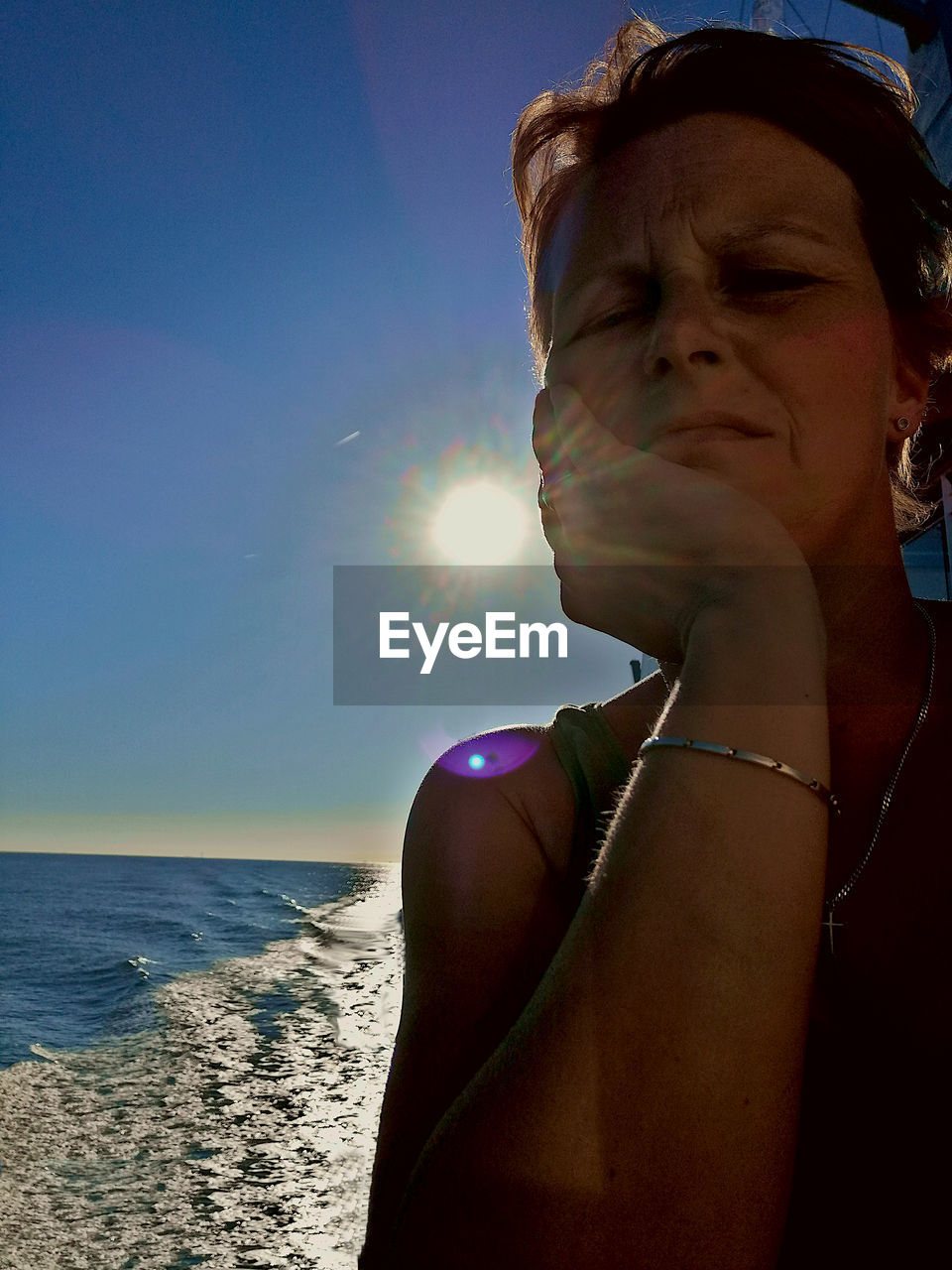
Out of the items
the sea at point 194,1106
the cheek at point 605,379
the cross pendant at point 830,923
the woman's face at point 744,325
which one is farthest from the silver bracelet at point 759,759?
the sea at point 194,1106

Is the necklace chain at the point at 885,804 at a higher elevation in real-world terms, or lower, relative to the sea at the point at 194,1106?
higher

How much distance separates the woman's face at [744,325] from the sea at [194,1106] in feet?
29.5

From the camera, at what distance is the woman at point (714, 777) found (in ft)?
2.18

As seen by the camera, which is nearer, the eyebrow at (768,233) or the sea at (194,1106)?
the eyebrow at (768,233)

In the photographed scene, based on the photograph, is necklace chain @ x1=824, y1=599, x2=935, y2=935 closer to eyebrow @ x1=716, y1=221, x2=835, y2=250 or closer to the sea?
eyebrow @ x1=716, y1=221, x2=835, y2=250

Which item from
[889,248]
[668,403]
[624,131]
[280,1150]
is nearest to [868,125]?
[889,248]

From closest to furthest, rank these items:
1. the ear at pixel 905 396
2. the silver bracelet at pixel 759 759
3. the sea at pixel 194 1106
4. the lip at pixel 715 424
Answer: the silver bracelet at pixel 759 759, the lip at pixel 715 424, the ear at pixel 905 396, the sea at pixel 194 1106

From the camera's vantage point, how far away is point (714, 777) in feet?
2.47

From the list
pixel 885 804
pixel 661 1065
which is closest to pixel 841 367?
pixel 885 804

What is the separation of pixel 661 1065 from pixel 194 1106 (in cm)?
1464

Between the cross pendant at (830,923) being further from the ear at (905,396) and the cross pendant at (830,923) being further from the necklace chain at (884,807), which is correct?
the ear at (905,396)

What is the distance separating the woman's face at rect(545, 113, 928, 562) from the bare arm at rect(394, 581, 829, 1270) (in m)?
0.51

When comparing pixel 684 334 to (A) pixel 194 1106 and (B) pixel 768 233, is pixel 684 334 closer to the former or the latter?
(B) pixel 768 233

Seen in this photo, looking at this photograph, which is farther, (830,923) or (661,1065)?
(830,923)
